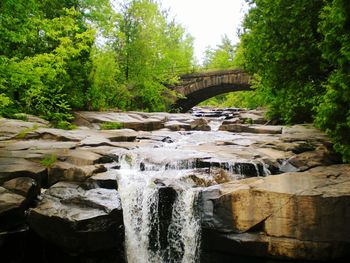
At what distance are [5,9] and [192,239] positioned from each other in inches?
303

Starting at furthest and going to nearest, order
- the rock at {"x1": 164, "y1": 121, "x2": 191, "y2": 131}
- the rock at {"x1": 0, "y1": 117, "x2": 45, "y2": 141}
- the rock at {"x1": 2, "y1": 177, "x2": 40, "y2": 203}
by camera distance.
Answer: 1. the rock at {"x1": 164, "y1": 121, "x2": 191, "y2": 131}
2. the rock at {"x1": 0, "y1": 117, "x2": 45, "y2": 141}
3. the rock at {"x1": 2, "y1": 177, "x2": 40, "y2": 203}

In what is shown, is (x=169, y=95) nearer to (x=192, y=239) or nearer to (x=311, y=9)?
(x=311, y=9)

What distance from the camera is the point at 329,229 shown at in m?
7.45

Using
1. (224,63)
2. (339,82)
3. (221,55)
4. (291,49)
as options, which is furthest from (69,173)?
(221,55)

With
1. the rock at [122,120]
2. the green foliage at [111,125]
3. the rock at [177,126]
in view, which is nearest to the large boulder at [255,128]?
the rock at [177,126]

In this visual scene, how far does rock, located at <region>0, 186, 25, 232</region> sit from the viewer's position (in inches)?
298

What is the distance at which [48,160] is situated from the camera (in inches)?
389

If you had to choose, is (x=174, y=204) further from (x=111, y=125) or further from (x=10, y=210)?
(x=111, y=125)

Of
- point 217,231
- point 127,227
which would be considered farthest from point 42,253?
point 217,231

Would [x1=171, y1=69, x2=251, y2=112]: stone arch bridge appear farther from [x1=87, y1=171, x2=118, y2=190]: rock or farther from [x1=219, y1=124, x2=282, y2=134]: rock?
[x1=87, y1=171, x2=118, y2=190]: rock

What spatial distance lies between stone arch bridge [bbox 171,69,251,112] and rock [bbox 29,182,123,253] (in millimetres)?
23913

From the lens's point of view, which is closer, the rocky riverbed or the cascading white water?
the rocky riverbed

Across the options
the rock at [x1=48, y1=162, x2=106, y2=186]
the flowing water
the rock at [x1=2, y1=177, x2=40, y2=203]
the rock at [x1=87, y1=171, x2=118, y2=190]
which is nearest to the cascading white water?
the flowing water

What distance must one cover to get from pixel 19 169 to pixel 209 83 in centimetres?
2452
